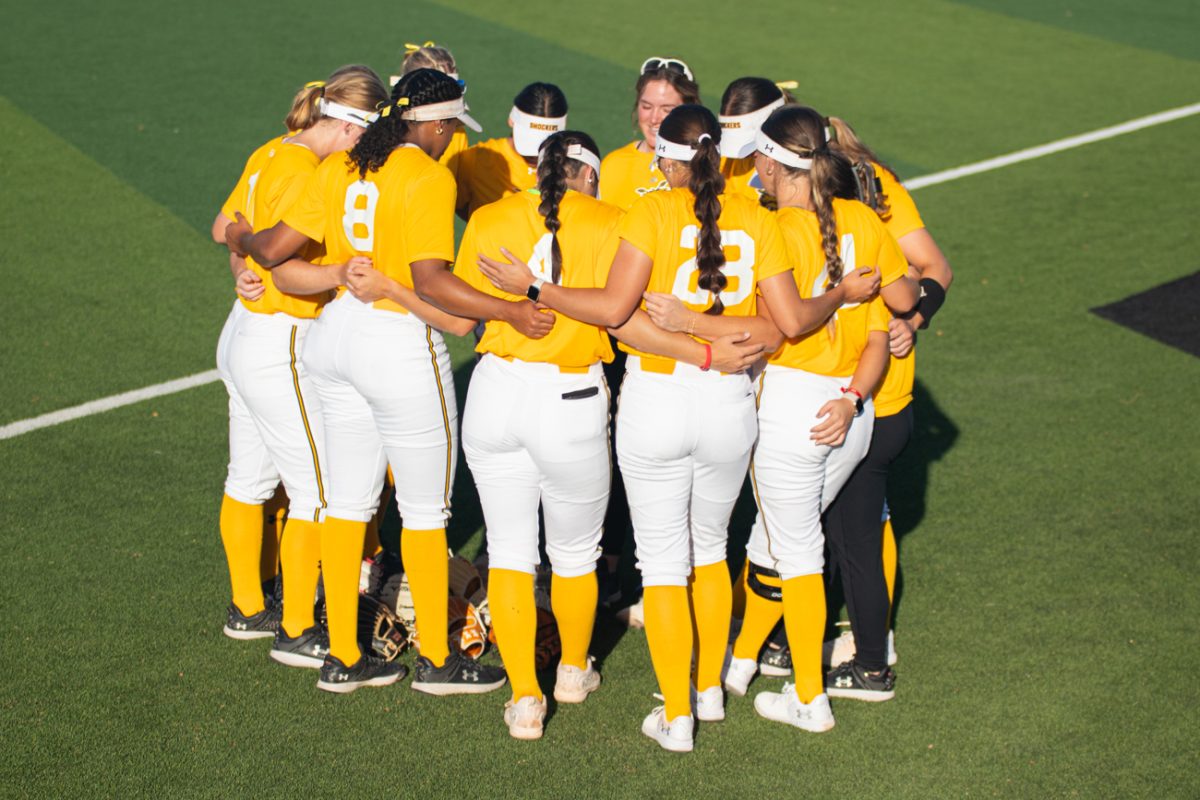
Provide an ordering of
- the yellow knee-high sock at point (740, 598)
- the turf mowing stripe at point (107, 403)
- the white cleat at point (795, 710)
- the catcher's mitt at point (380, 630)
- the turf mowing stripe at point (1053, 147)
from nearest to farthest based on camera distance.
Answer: the white cleat at point (795, 710), the catcher's mitt at point (380, 630), the yellow knee-high sock at point (740, 598), the turf mowing stripe at point (107, 403), the turf mowing stripe at point (1053, 147)

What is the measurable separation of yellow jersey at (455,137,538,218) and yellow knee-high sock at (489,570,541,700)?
178 centimetres

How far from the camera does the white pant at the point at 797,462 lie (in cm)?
469

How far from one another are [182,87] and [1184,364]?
9540 mm

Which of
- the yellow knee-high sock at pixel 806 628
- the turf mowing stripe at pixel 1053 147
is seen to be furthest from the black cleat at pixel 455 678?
the turf mowing stripe at pixel 1053 147

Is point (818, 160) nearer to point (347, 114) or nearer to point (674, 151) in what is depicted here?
point (674, 151)

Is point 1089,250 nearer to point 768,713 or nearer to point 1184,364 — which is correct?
point 1184,364

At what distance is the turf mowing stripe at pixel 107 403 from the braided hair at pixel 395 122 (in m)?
3.29

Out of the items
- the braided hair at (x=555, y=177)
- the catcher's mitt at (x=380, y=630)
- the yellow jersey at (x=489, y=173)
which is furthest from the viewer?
the yellow jersey at (x=489, y=173)

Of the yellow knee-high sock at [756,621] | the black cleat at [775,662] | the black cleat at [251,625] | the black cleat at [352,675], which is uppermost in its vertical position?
the yellow knee-high sock at [756,621]

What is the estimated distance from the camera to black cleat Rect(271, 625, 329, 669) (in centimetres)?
525

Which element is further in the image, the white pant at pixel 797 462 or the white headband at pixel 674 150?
the white pant at pixel 797 462

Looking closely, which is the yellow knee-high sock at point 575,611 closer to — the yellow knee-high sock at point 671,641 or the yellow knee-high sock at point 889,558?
the yellow knee-high sock at point 671,641

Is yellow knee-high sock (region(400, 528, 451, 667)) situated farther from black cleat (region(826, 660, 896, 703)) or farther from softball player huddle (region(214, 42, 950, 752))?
black cleat (region(826, 660, 896, 703))

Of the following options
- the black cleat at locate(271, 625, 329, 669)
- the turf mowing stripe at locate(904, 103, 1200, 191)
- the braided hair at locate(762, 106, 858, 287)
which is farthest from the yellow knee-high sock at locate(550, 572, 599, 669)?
the turf mowing stripe at locate(904, 103, 1200, 191)
